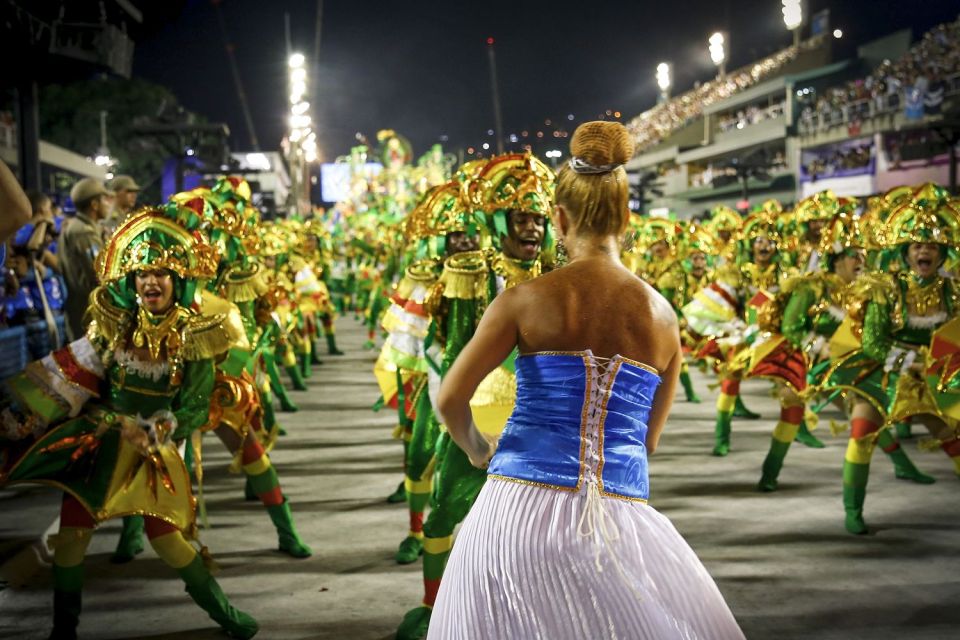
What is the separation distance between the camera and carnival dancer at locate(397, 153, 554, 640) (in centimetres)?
446

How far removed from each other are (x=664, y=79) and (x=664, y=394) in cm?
8263

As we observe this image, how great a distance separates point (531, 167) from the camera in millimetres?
4871

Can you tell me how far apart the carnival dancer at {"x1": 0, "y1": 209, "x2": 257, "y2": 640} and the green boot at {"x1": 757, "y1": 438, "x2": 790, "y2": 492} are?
4553 mm

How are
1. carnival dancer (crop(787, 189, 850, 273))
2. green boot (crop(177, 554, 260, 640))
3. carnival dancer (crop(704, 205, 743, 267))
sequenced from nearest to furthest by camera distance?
green boot (crop(177, 554, 260, 640)) < carnival dancer (crop(787, 189, 850, 273)) < carnival dancer (crop(704, 205, 743, 267))

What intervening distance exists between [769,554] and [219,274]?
450 cm

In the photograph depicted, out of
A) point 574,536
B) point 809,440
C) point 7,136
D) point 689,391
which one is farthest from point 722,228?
point 7,136

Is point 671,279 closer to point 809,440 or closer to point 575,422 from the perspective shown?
point 809,440

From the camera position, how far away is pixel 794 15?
A: 53.0 meters

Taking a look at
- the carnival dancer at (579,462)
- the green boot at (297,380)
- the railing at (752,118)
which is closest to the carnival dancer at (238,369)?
the carnival dancer at (579,462)

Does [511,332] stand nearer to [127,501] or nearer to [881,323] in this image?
[127,501]

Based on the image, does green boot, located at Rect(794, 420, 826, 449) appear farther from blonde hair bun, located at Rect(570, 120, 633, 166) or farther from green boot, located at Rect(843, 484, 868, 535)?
blonde hair bun, located at Rect(570, 120, 633, 166)

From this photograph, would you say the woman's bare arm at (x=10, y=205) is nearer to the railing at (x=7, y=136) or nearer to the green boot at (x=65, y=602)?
the green boot at (x=65, y=602)

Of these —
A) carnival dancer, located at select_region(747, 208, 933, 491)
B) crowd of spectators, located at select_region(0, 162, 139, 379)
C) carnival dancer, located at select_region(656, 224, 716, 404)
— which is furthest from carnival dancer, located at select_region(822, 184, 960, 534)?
carnival dancer, located at select_region(656, 224, 716, 404)

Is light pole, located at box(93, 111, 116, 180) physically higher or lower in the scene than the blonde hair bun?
higher
